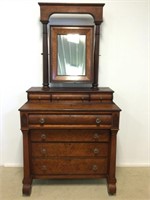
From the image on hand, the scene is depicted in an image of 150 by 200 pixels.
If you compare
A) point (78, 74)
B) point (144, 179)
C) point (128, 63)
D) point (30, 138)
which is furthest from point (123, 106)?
point (30, 138)

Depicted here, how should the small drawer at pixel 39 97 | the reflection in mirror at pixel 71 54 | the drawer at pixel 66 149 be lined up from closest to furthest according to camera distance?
1. the drawer at pixel 66 149
2. the small drawer at pixel 39 97
3. the reflection in mirror at pixel 71 54

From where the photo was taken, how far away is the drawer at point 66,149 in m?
2.03

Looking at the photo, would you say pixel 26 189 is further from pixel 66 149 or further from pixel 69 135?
pixel 69 135

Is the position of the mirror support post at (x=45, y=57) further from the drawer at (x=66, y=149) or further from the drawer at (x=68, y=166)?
the drawer at (x=68, y=166)

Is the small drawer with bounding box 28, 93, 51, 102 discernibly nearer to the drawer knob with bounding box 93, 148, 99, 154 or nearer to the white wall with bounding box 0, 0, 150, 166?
the white wall with bounding box 0, 0, 150, 166

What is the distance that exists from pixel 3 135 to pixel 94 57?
4.57 feet

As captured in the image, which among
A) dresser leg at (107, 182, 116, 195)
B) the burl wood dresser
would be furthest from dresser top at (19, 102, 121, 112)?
dresser leg at (107, 182, 116, 195)

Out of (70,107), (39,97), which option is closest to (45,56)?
(39,97)

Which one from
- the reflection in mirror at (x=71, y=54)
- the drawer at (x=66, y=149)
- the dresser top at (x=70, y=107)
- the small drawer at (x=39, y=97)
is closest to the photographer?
the dresser top at (x=70, y=107)

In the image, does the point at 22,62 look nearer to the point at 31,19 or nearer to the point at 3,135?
the point at 31,19

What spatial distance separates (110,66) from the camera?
2.48 metres

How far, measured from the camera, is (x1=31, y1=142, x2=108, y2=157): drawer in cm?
203

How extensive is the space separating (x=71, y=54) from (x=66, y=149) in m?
0.99

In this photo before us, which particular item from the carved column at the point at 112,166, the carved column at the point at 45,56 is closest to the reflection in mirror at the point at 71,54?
the carved column at the point at 45,56
